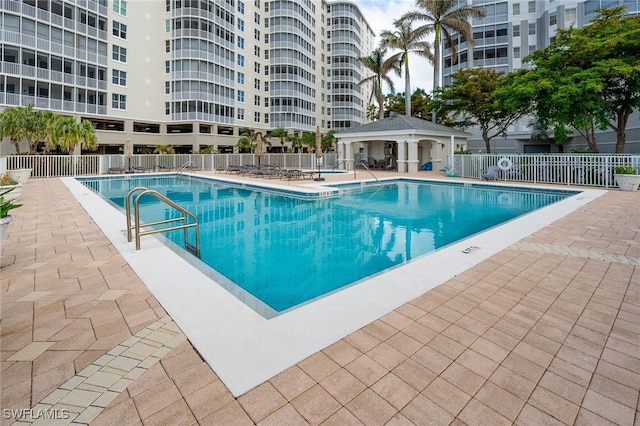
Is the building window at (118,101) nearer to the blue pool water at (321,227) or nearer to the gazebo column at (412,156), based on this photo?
the blue pool water at (321,227)

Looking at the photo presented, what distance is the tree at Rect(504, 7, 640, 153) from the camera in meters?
15.3

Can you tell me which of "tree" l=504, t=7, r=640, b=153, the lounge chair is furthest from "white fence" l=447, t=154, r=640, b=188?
"tree" l=504, t=7, r=640, b=153

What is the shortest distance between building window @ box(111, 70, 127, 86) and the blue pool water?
24.1 metres

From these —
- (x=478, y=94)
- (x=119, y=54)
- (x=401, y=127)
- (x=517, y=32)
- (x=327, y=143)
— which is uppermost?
(x=517, y=32)

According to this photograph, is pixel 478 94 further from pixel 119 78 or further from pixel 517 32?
pixel 119 78

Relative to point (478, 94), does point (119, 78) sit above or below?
above

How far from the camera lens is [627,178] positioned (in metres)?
13.7

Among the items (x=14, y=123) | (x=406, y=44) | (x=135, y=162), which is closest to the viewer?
(x=14, y=123)

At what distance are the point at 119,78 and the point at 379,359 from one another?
41.8 metres

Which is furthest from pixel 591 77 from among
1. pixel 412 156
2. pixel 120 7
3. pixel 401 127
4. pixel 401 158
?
pixel 120 7

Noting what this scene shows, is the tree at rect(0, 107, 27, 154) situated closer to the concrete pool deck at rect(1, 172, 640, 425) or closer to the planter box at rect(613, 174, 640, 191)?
the concrete pool deck at rect(1, 172, 640, 425)

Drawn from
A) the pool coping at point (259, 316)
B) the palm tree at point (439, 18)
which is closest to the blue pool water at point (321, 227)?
the pool coping at point (259, 316)

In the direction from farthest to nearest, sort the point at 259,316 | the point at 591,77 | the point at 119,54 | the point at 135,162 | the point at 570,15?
the point at 570,15 → the point at 119,54 → the point at 135,162 → the point at 591,77 → the point at 259,316

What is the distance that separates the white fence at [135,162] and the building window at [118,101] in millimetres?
12053
